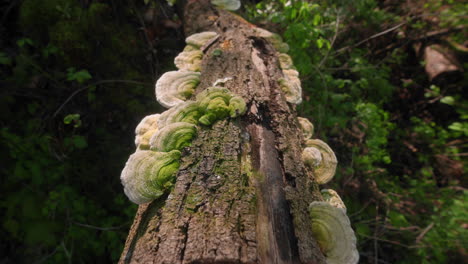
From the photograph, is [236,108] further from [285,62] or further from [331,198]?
[285,62]

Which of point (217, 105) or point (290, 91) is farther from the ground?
point (290, 91)

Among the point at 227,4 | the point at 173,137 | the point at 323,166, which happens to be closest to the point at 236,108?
the point at 173,137

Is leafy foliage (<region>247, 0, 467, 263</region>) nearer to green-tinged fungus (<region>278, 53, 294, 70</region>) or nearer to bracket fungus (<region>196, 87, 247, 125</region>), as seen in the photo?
green-tinged fungus (<region>278, 53, 294, 70</region>)

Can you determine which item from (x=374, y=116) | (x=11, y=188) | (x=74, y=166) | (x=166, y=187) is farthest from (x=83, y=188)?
(x=374, y=116)

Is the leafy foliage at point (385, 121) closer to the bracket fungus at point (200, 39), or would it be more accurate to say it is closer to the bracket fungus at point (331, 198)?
the bracket fungus at point (200, 39)

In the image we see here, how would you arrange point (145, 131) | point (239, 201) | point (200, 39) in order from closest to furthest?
point (239, 201) < point (145, 131) < point (200, 39)

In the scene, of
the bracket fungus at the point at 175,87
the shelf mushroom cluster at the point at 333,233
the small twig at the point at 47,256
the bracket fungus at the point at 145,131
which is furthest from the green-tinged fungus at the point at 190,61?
the small twig at the point at 47,256
